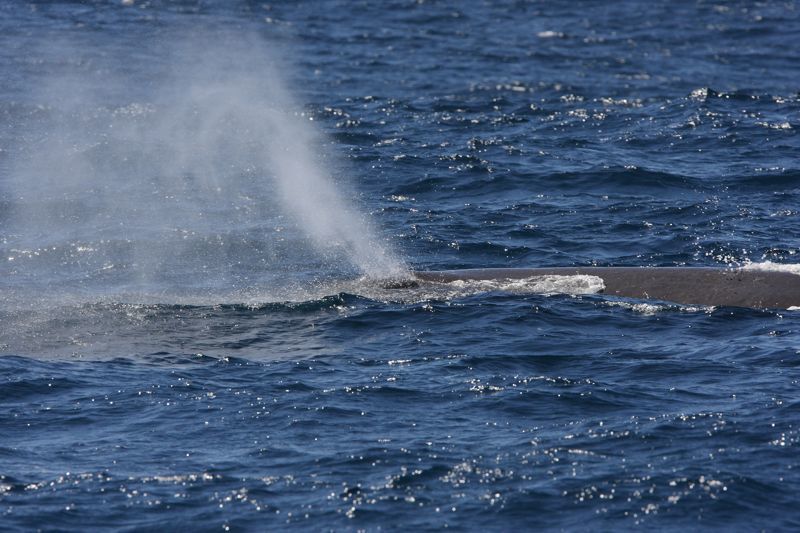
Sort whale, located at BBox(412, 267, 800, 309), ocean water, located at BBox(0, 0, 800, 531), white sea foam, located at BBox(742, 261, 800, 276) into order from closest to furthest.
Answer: ocean water, located at BBox(0, 0, 800, 531) < whale, located at BBox(412, 267, 800, 309) < white sea foam, located at BBox(742, 261, 800, 276)

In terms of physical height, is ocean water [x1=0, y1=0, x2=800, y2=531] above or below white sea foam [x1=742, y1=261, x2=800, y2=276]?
below

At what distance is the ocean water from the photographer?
1642 cm

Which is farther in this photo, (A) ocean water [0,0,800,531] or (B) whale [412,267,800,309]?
(B) whale [412,267,800,309]

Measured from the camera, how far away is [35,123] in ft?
146

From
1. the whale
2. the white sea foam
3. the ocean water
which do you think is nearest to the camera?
the ocean water

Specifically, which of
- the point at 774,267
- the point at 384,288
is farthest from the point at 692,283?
the point at 384,288

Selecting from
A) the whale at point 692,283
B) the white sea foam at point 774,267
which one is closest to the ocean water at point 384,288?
the whale at point 692,283

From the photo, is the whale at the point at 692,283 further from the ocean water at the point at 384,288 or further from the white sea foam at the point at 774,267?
the ocean water at the point at 384,288

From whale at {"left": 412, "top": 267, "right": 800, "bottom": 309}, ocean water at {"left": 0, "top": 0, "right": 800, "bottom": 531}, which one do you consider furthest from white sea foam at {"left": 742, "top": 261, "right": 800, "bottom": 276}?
ocean water at {"left": 0, "top": 0, "right": 800, "bottom": 531}

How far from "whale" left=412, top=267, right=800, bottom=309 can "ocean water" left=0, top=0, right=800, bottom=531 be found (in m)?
0.52

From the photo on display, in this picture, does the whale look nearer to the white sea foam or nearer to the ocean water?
the white sea foam

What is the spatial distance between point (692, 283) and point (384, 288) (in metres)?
6.21

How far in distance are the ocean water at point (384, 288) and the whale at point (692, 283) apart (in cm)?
52

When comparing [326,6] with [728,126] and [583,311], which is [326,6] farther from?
[583,311]
